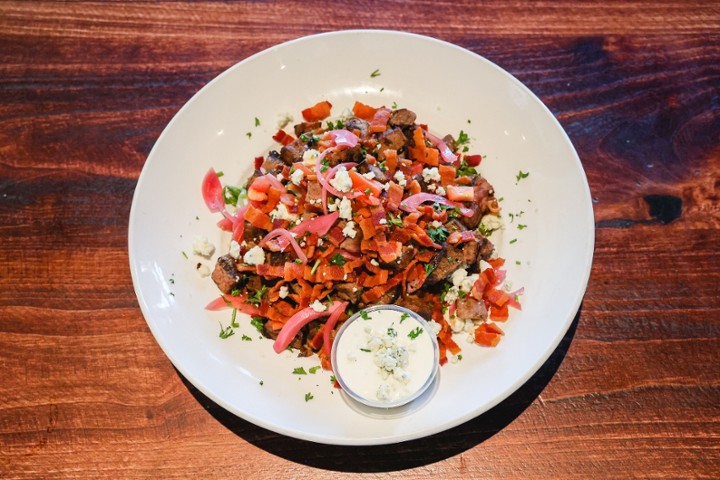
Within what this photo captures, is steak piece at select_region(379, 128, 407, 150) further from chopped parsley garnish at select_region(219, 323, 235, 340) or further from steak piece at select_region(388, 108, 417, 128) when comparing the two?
chopped parsley garnish at select_region(219, 323, 235, 340)

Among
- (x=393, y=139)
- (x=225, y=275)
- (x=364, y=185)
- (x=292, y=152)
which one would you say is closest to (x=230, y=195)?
(x=292, y=152)

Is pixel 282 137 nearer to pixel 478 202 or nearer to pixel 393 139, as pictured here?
pixel 393 139

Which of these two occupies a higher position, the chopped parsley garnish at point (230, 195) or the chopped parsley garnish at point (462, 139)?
the chopped parsley garnish at point (462, 139)

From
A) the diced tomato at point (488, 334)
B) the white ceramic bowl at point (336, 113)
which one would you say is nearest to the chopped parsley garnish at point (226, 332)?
the white ceramic bowl at point (336, 113)

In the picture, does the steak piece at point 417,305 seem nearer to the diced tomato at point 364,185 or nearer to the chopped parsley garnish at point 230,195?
the diced tomato at point 364,185

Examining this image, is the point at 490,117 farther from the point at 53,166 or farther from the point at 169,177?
the point at 53,166

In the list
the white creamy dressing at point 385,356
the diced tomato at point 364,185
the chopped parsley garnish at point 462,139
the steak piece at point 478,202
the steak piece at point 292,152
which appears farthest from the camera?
the chopped parsley garnish at point 462,139

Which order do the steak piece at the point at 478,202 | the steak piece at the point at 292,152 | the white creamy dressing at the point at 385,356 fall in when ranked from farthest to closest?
the steak piece at the point at 292,152, the steak piece at the point at 478,202, the white creamy dressing at the point at 385,356
